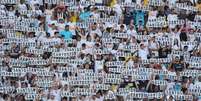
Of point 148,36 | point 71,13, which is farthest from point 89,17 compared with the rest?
point 148,36

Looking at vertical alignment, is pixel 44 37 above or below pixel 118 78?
above

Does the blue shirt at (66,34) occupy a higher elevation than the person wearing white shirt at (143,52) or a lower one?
higher

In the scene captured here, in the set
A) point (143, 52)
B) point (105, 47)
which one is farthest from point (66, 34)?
point (143, 52)

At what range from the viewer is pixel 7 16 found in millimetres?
3170

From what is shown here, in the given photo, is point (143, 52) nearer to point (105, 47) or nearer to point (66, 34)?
point (105, 47)

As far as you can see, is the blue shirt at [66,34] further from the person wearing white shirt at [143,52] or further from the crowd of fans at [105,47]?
the person wearing white shirt at [143,52]

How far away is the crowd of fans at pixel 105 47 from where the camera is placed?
3139mm

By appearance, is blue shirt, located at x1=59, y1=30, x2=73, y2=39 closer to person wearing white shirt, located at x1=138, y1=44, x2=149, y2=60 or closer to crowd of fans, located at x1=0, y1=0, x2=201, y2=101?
crowd of fans, located at x1=0, y1=0, x2=201, y2=101

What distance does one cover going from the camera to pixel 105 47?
316 centimetres

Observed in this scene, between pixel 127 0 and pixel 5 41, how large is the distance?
2.49 feet

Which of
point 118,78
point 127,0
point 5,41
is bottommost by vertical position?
point 118,78

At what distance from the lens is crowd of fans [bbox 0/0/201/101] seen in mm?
3139

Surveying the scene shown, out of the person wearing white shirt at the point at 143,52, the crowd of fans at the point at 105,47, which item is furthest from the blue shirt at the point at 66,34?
the person wearing white shirt at the point at 143,52

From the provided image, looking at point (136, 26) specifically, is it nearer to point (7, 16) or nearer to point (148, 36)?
point (148, 36)
